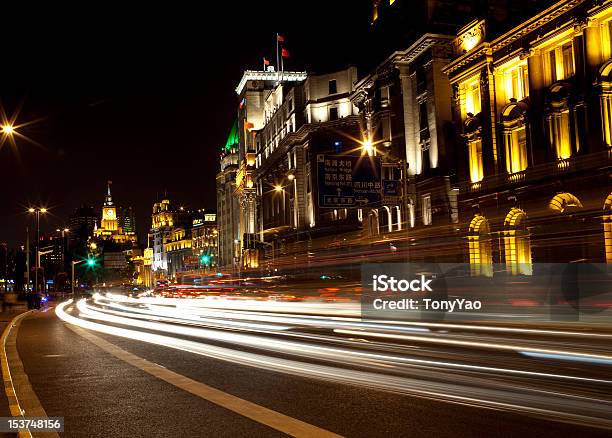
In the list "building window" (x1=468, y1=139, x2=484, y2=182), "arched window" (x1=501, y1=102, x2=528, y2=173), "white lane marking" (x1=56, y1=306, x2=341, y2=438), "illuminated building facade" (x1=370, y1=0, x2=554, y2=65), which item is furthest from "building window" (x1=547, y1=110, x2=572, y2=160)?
"white lane marking" (x1=56, y1=306, x2=341, y2=438)

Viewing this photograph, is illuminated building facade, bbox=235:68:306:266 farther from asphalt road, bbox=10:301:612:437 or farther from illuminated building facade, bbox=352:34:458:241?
asphalt road, bbox=10:301:612:437

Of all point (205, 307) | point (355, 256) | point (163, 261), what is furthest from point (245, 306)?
point (163, 261)

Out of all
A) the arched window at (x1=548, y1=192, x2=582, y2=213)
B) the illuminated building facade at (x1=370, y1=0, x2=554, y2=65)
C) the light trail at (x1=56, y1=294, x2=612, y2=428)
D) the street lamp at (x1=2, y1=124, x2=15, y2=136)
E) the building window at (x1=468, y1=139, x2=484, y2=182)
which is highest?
the illuminated building facade at (x1=370, y1=0, x2=554, y2=65)

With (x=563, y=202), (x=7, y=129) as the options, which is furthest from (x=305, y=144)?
(x=7, y=129)

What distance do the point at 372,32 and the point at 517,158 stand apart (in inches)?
1065

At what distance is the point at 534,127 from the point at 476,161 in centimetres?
555

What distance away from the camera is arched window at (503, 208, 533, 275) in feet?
62.0

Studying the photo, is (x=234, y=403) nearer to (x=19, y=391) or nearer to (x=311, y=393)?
(x=311, y=393)

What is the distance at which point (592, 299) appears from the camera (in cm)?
1440

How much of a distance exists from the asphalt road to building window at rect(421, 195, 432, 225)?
104 feet

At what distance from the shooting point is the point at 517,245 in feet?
94.2

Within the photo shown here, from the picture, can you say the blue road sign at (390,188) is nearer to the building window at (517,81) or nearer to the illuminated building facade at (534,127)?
the illuminated building facade at (534,127)

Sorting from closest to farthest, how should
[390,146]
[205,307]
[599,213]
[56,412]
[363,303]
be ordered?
[56,412], [363,303], [599,213], [205,307], [390,146]

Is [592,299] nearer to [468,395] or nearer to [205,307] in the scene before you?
[468,395]
